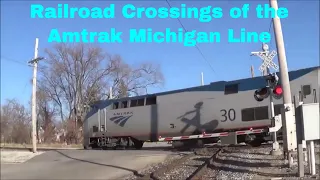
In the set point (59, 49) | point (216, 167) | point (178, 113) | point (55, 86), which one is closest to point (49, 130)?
point (55, 86)

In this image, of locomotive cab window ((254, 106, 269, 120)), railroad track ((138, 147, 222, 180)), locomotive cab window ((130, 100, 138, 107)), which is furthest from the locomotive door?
locomotive cab window ((254, 106, 269, 120))

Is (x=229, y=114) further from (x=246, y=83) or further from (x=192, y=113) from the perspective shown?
(x=192, y=113)

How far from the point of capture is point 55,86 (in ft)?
202

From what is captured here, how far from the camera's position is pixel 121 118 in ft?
83.9

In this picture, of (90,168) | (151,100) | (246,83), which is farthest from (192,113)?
(90,168)

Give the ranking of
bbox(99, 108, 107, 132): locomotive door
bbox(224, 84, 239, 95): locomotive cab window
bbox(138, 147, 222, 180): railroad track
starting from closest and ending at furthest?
1. bbox(138, 147, 222, 180): railroad track
2. bbox(224, 84, 239, 95): locomotive cab window
3. bbox(99, 108, 107, 132): locomotive door

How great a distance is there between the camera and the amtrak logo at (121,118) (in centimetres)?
2512

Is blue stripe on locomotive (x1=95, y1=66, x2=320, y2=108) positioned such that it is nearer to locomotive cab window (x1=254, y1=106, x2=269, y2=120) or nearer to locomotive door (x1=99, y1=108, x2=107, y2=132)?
locomotive cab window (x1=254, y1=106, x2=269, y2=120)

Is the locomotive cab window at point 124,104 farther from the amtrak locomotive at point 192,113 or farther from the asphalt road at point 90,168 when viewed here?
the asphalt road at point 90,168

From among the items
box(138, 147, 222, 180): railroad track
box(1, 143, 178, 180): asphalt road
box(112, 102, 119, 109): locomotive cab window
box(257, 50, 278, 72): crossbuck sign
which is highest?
box(257, 50, 278, 72): crossbuck sign

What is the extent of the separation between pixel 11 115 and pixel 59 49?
46.5ft

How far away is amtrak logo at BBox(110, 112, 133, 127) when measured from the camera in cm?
2512

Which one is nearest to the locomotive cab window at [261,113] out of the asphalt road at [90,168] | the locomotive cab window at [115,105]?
the asphalt road at [90,168]

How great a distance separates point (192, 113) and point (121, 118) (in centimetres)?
613
